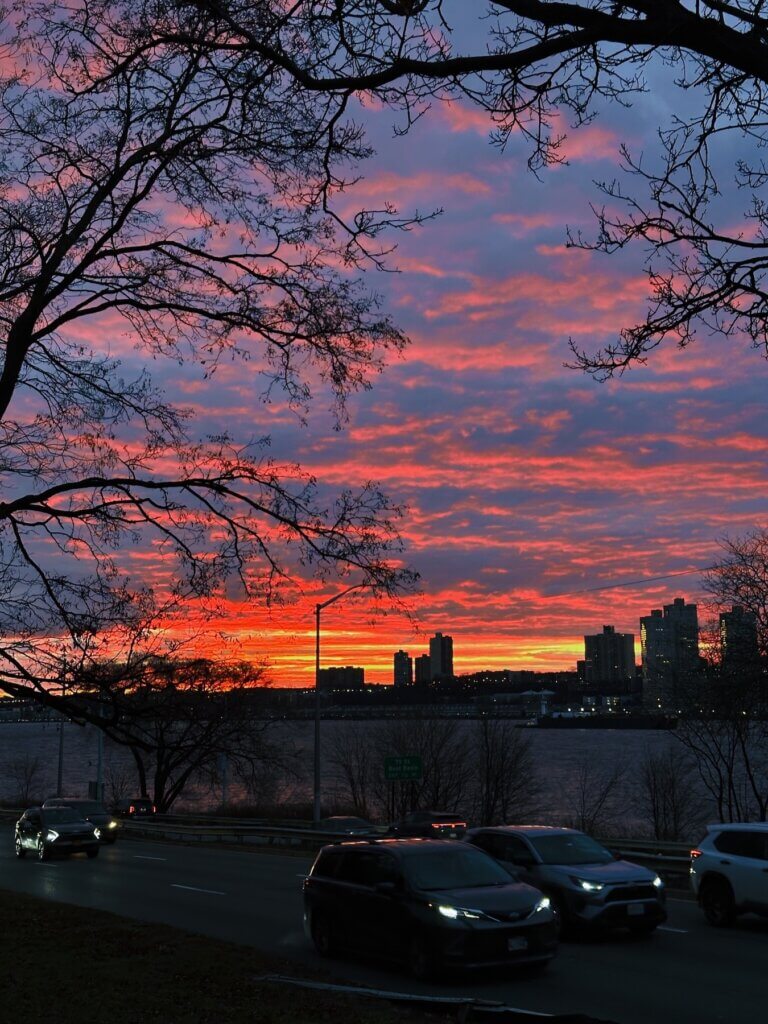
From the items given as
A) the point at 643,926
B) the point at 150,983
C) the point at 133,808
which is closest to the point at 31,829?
the point at 643,926

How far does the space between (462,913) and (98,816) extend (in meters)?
29.2

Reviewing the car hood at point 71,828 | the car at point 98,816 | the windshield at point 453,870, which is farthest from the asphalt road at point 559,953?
the car at point 98,816

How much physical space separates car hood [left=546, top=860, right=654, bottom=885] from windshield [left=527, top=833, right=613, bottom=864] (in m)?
0.23

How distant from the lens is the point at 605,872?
14.9 m

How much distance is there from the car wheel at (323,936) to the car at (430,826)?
17418 millimetres

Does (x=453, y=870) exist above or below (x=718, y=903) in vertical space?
above

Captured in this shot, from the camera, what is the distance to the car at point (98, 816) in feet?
122

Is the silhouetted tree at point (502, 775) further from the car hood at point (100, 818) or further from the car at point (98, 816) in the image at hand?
the car hood at point (100, 818)

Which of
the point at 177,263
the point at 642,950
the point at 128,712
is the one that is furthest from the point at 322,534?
the point at 642,950

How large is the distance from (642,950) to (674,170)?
1054 cm

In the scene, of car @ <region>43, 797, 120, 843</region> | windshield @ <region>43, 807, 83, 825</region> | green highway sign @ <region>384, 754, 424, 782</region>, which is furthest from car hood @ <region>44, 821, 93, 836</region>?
green highway sign @ <region>384, 754, 424, 782</region>

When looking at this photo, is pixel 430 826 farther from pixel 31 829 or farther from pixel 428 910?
pixel 428 910

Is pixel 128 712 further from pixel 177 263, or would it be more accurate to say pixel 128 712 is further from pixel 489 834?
pixel 489 834

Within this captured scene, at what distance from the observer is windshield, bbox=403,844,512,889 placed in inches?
486
